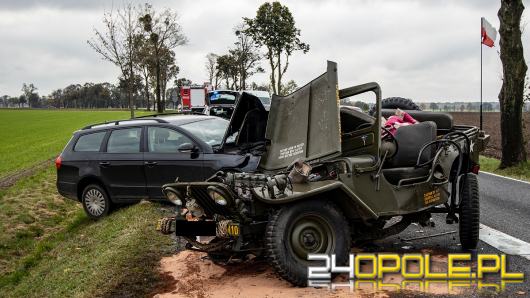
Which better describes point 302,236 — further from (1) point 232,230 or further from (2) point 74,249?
(2) point 74,249

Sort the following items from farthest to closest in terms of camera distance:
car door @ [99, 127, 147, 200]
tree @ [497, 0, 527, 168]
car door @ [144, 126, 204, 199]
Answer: tree @ [497, 0, 527, 168]
car door @ [99, 127, 147, 200]
car door @ [144, 126, 204, 199]

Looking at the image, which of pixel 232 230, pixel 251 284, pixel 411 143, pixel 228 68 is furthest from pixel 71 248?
pixel 228 68

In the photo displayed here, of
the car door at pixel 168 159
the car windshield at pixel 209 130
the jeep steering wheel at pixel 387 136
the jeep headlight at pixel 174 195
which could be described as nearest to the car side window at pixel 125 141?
the car door at pixel 168 159

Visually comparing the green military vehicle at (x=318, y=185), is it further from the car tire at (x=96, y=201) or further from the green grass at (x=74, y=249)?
the car tire at (x=96, y=201)

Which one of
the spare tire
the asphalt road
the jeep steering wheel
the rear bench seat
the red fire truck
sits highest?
the red fire truck

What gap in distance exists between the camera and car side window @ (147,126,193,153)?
31.2 ft

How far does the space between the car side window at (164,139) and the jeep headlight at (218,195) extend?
405 cm

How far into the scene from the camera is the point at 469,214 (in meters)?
6.38

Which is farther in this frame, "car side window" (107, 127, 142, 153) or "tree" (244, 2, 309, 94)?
"tree" (244, 2, 309, 94)

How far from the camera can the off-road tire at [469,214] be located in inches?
250

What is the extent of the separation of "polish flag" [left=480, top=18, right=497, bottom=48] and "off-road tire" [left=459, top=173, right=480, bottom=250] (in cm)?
975

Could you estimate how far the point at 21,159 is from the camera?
86.1 ft

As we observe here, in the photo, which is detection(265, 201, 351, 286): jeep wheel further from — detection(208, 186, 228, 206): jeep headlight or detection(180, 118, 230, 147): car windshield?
detection(180, 118, 230, 147): car windshield

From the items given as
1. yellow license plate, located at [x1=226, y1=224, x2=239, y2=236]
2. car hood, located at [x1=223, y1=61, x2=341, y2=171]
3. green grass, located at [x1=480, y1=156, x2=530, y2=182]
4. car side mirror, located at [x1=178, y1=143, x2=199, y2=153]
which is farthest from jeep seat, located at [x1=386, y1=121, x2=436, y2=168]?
green grass, located at [x1=480, y1=156, x2=530, y2=182]
